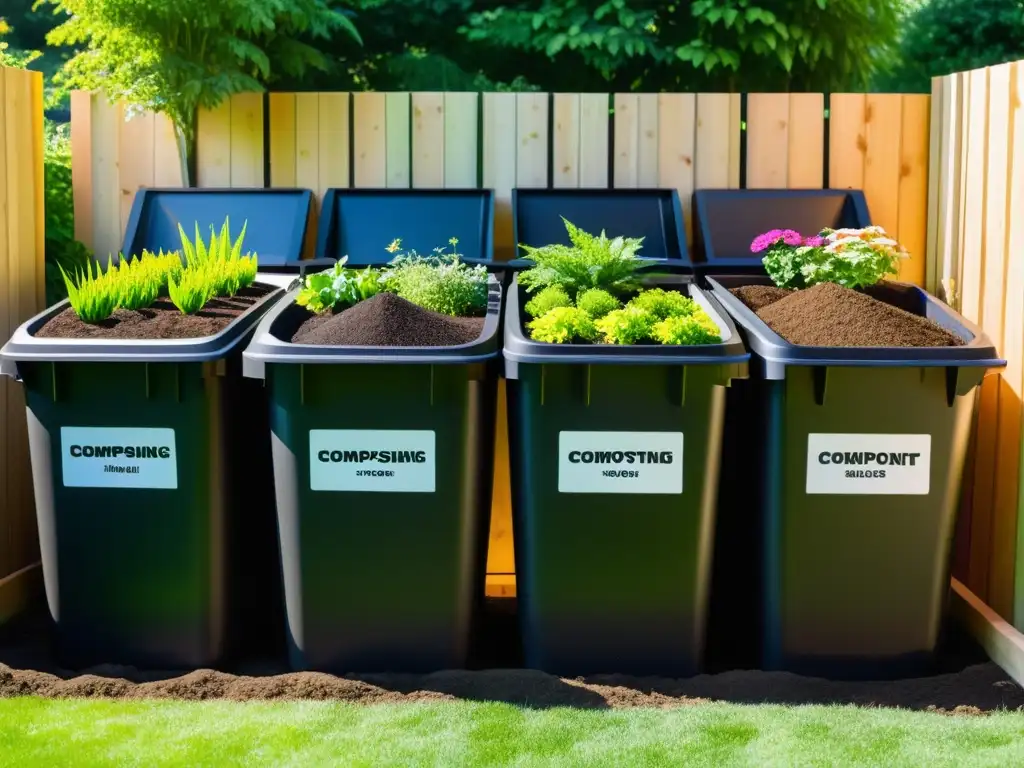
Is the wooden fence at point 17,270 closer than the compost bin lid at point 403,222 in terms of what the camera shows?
Yes

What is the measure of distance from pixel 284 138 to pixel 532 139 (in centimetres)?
109

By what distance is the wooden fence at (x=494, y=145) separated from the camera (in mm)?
5234

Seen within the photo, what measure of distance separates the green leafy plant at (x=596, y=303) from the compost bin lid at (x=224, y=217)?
1.61 metres

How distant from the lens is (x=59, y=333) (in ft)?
12.1

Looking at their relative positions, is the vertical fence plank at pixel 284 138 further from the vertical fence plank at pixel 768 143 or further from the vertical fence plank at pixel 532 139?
the vertical fence plank at pixel 768 143

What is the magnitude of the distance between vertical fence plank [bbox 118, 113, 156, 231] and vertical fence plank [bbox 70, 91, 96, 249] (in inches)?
5.3

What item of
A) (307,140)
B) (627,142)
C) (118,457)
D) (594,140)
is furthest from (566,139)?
(118,457)

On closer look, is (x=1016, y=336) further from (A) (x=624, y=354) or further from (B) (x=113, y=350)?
(B) (x=113, y=350)

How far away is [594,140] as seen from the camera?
207 inches

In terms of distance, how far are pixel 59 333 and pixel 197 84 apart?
171 cm

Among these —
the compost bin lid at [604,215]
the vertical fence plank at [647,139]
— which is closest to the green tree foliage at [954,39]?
the vertical fence plank at [647,139]

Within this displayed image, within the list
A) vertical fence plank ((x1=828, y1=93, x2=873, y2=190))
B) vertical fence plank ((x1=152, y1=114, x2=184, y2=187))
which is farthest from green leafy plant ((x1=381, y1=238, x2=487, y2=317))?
vertical fence plank ((x1=828, y1=93, x2=873, y2=190))

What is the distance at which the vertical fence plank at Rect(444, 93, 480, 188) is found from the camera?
5.27 meters

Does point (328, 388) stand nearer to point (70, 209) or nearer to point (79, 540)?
point (79, 540)
